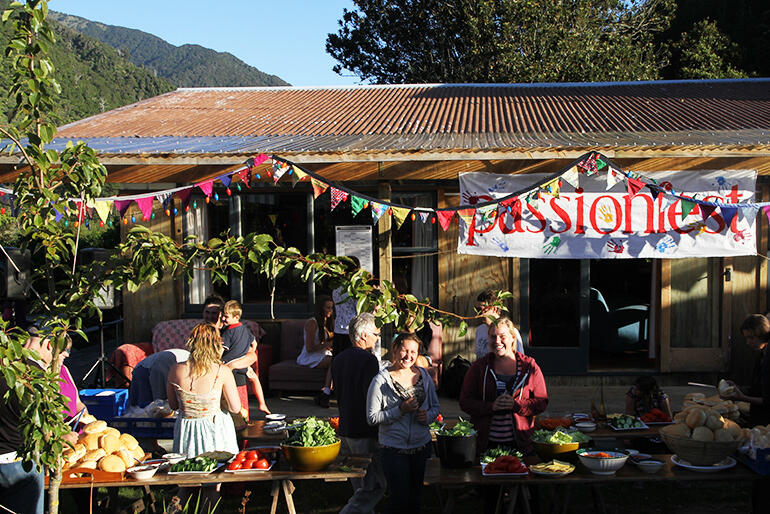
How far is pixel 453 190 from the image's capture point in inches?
378

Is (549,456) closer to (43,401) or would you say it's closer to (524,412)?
(524,412)

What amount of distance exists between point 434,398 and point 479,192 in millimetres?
4192

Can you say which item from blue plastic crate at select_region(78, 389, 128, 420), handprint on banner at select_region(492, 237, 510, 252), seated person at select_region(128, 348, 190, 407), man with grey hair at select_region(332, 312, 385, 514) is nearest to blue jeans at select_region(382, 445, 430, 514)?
man with grey hair at select_region(332, 312, 385, 514)

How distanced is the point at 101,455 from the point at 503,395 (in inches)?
108

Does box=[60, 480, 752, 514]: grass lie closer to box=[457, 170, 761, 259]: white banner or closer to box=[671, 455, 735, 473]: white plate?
box=[671, 455, 735, 473]: white plate

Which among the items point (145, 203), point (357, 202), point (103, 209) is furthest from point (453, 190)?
point (103, 209)

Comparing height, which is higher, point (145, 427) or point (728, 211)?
point (728, 211)

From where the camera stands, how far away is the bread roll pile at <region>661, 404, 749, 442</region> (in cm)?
477

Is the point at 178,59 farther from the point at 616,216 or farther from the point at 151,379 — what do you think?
the point at 151,379

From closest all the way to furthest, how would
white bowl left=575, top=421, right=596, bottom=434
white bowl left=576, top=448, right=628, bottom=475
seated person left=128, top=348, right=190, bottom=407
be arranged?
white bowl left=576, top=448, right=628, bottom=475 → white bowl left=575, top=421, right=596, bottom=434 → seated person left=128, top=348, right=190, bottom=407

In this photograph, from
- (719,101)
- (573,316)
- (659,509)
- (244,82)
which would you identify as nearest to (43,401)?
(659,509)

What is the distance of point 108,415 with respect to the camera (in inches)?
279

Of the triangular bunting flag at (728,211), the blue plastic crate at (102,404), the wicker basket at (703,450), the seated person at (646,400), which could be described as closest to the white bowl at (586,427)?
the seated person at (646,400)

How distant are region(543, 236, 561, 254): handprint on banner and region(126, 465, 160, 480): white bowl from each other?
17.5 feet
